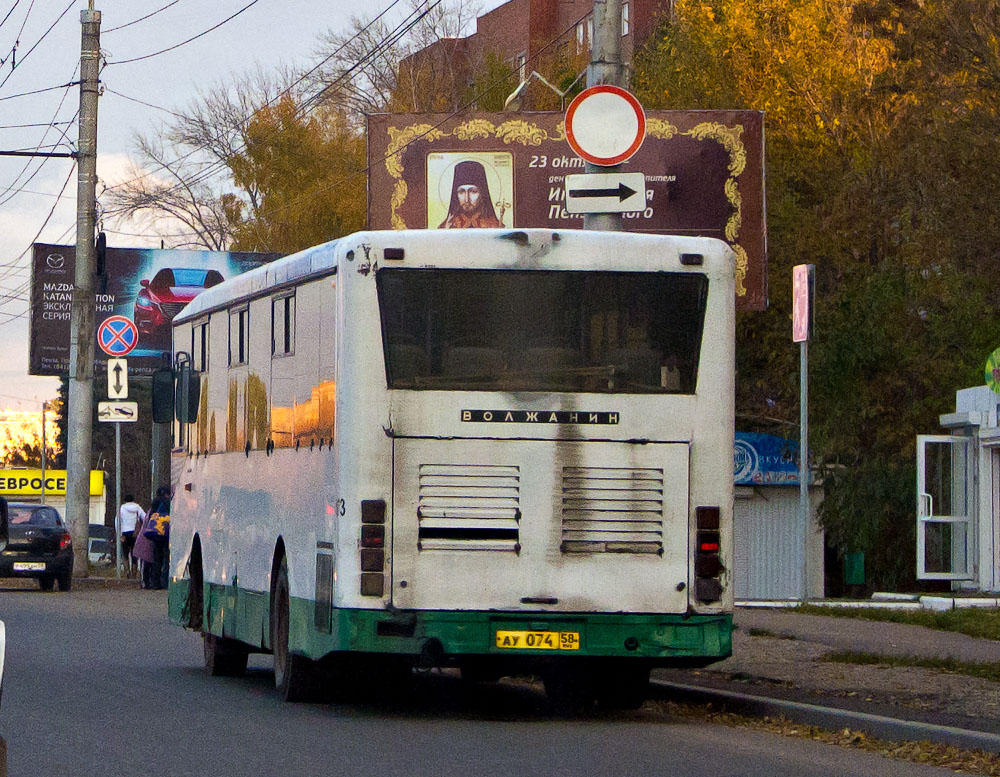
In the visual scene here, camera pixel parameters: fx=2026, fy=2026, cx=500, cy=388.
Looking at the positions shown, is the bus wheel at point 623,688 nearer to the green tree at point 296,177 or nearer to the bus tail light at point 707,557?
the bus tail light at point 707,557

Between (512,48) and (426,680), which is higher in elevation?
(512,48)

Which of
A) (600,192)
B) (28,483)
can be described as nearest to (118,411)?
(600,192)

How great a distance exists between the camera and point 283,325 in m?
14.1

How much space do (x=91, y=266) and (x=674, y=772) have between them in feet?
89.7

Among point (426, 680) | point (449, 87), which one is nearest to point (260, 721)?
point (426, 680)

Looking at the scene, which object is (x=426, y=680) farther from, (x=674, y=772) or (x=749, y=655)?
(x=674, y=772)

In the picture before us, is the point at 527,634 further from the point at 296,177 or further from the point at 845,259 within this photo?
the point at 296,177

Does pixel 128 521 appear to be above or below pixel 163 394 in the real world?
below

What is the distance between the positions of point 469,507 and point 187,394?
5.77m

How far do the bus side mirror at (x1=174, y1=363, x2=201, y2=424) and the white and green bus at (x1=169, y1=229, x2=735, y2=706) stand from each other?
175 inches

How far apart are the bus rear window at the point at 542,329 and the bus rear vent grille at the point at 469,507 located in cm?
53

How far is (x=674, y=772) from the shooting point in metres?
10.1

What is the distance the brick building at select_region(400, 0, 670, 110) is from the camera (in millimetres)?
59250

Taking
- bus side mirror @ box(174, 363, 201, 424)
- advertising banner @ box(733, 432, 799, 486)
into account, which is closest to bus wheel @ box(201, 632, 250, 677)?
bus side mirror @ box(174, 363, 201, 424)
